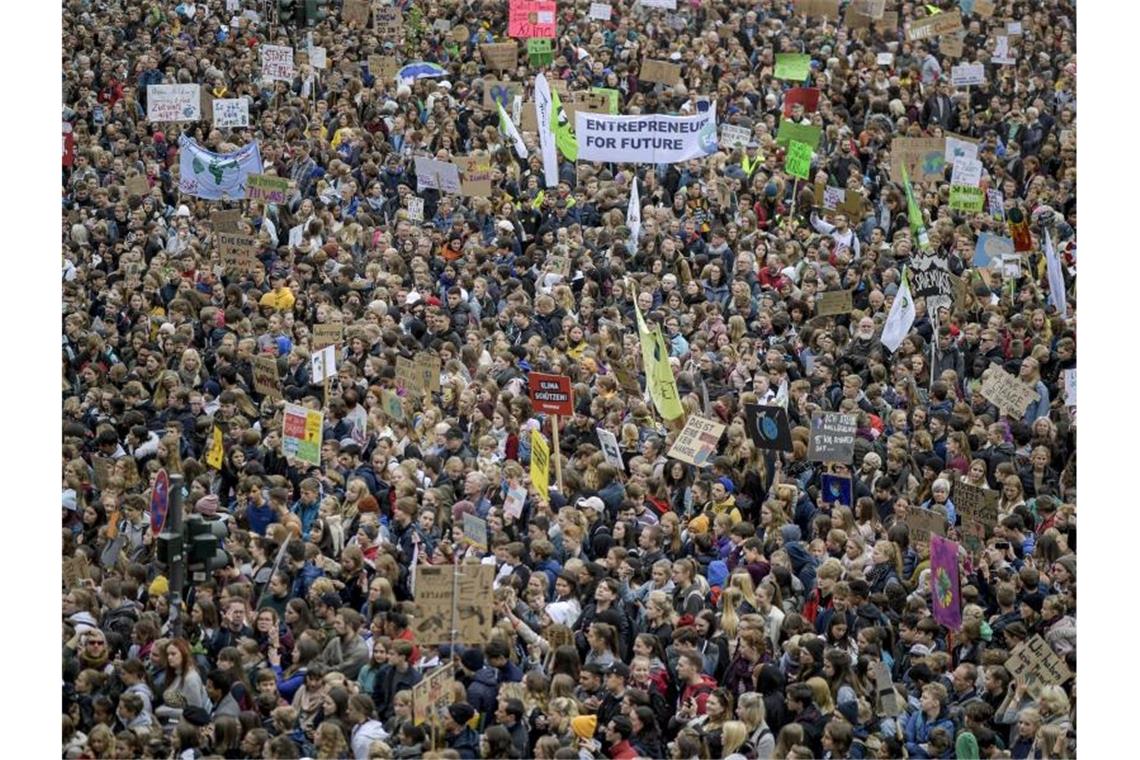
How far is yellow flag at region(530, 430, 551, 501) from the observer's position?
46.5 ft

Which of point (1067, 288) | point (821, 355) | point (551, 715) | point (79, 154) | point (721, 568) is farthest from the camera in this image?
point (79, 154)

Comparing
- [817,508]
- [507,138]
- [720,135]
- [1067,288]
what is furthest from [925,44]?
[817,508]

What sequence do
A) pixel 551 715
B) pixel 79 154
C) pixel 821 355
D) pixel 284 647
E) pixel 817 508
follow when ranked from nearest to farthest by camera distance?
1. pixel 551 715
2. pixel 284 647
3. pixel 817 508
4. pixel 821 355
5. pixel 79 154

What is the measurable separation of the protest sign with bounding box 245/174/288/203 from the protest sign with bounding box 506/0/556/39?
550 centimetres

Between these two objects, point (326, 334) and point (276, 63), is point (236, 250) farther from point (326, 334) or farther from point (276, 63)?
point (276, 63)

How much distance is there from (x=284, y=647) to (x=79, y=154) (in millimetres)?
10878

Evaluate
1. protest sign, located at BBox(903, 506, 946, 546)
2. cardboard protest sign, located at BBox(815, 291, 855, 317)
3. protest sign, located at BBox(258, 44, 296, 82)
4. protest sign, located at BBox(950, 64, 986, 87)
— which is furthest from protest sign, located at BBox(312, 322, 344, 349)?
protest sign, located at BBox(950, 64, 986, 87)

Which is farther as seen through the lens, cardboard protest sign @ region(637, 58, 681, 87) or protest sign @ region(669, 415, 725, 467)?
cardboard protest sign @ region(637, 58, 681, 87)

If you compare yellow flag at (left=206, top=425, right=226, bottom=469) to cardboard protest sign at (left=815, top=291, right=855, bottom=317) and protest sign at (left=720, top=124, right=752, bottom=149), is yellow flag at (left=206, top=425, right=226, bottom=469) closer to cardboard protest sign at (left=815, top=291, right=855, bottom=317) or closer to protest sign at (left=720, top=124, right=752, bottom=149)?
cardboard protest sign at (left=815, top=291, right=855, bottom=317)

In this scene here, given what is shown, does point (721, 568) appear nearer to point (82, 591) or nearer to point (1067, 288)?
point (82, 591)

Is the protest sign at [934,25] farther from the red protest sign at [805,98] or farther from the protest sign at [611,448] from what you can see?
the protest sign at [611,448]

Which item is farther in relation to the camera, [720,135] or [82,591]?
[720,135]

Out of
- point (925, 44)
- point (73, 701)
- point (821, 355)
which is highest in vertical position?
point (925, 44)

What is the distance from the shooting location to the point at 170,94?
23.1 m
